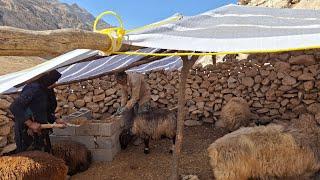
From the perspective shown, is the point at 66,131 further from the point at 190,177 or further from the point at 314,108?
the point at 314,108

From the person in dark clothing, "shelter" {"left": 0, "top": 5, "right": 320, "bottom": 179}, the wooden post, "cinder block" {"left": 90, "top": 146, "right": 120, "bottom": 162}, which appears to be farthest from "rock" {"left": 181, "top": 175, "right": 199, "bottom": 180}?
the person in dark clothing

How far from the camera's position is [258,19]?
3.59 meters

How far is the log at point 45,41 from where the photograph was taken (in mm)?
2404

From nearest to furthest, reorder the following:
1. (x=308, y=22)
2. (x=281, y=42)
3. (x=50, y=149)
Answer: (x=281, y=42) → (x=308, y=22) → (x=50, y=149)

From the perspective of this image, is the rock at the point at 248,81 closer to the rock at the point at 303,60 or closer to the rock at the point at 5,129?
the rock at the point at 303,60

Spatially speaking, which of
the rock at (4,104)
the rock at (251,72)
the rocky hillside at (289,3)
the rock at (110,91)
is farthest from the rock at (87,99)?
the rocky hillside at (289,3)

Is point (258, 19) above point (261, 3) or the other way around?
the other way around

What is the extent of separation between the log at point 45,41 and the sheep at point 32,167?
151 cm

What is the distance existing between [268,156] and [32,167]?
2457 millimetres

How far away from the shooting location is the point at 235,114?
718 centimetres

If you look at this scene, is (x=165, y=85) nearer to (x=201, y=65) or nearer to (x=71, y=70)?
(x=201, y=65)

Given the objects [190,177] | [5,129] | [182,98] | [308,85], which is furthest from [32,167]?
[308,85]

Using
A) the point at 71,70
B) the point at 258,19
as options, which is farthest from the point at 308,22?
the point at 71,70

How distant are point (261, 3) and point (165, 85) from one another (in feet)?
11.7
